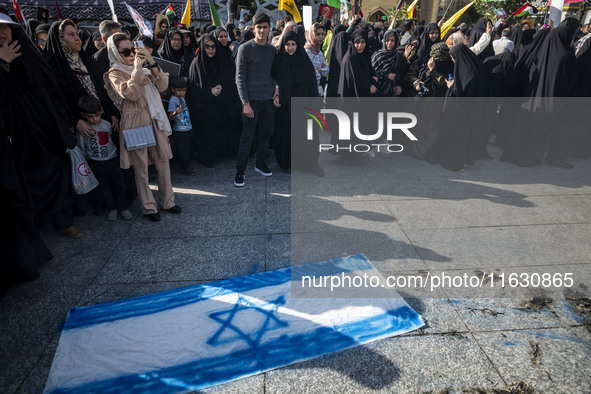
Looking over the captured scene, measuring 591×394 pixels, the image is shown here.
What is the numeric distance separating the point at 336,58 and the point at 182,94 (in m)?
2.42

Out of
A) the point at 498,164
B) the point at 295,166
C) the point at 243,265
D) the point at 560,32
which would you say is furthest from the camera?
the point at 498,164

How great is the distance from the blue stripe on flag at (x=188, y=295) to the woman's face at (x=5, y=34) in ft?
7.09

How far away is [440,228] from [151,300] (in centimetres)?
289

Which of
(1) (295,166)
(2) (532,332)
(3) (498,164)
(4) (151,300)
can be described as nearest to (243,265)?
(4) (151,300)

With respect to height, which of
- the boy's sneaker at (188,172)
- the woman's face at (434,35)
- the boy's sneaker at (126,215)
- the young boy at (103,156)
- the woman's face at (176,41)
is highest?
the woman's face at (434,35)

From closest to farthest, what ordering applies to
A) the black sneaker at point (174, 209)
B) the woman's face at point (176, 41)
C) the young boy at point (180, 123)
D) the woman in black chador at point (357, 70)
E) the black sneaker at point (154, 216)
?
the black sneaker at point (154, 216)
the black sneaker at point (174, 209)
the young boy at point (180, 123)
the woman in black chador at point (357, 70)
the woman's face at point (176, 41)

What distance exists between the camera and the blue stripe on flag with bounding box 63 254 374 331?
8.66 ft

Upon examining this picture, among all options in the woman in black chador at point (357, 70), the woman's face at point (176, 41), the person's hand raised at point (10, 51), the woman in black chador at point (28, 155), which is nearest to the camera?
the woman in black chador at point (28, 155)

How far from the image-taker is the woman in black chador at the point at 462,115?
17.5 ft

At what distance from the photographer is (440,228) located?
394cm

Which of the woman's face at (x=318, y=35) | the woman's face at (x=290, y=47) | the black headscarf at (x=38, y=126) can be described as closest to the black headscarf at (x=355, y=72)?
the woman's face at (x=318, y=35)

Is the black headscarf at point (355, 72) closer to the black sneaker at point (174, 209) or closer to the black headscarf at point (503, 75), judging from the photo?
the black headscarf at point (503, 75)

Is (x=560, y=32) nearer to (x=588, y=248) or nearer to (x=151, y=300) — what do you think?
(x=588, y=248)

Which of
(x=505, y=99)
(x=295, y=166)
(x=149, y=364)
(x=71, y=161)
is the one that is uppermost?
(x=505, y=99)
